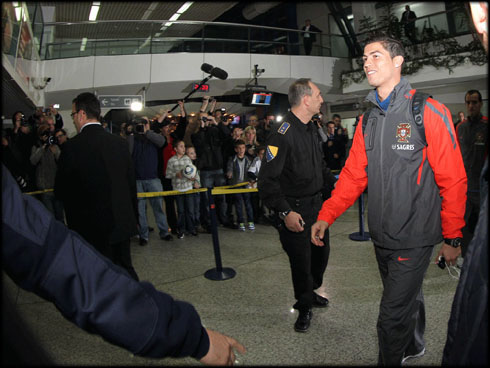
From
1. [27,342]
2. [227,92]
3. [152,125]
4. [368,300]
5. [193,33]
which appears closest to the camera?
[27,342]

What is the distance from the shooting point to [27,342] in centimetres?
47

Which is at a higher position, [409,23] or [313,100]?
[409,23]

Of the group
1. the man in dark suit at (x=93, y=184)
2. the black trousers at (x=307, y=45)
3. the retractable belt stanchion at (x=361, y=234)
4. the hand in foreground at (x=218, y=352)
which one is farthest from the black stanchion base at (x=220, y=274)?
the black trousers at (x=307, y=45)

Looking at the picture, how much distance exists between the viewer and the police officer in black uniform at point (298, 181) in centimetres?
287

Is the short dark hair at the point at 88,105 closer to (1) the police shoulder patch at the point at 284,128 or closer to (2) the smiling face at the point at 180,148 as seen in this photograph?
(1) the police shoulder patch at the point at 284,128

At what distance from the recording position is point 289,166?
2.95 m

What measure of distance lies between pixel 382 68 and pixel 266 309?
7.07 ft

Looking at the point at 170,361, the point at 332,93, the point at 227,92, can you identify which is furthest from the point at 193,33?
the point at 170,361

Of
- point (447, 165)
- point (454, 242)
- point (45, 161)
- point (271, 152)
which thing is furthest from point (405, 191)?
point (45, 161)

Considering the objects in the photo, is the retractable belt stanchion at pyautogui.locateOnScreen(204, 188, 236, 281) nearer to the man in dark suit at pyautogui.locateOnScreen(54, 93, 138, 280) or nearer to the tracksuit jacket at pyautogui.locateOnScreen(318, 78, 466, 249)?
the man in dark suit at pyautogui.locateOnScreen(54, 93, 138, 280)

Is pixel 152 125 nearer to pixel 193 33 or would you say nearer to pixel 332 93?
pixel 193 33

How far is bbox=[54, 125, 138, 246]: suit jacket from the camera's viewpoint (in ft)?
10.1

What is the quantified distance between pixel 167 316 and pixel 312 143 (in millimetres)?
2355

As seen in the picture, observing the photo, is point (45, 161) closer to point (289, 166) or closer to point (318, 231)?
point (289, 166)
